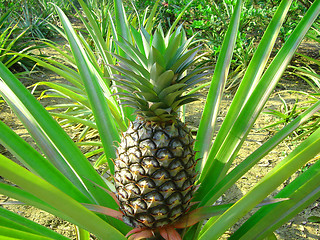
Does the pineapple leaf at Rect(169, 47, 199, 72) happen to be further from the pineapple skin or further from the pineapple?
the pineapple skin

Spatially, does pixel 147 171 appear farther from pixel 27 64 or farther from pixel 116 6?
pixel 27 64

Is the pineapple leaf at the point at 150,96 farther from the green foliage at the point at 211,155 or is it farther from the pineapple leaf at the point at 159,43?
the green foliage at the point at 211,155

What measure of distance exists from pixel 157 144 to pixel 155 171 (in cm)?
9

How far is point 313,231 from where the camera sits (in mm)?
1537

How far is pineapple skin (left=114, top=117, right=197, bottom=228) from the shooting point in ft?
3.05

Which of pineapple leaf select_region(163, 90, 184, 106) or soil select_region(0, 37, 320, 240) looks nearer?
pineapple leaf select_region(163, 90, 184, 106)

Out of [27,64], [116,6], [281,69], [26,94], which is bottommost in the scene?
→ [27,64]

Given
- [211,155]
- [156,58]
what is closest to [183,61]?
[156,58]

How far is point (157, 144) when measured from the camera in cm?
93

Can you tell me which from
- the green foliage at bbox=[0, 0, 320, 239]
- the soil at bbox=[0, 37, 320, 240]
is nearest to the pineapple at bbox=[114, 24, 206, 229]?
the green foliage at bbox=[0, 0, 320, 239]

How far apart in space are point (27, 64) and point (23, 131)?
65.1 inches

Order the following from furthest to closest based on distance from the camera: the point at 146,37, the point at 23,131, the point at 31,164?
the point at 23,131 → the point at 146,37 → the point at 31,164

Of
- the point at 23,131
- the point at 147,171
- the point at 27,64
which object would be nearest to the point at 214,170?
the point at 147,171

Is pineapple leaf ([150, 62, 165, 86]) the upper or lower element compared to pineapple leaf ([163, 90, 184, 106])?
upper
